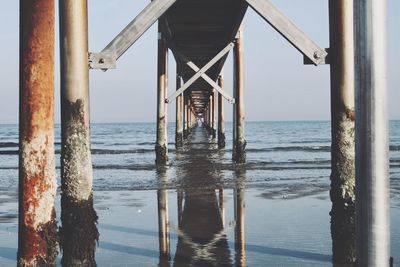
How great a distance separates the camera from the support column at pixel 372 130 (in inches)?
60.4

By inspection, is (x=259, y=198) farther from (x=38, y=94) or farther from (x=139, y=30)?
(x=38, y=94)

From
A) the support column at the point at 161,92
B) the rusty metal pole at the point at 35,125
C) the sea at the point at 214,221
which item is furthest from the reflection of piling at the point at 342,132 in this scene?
the support column at the point at 161,92

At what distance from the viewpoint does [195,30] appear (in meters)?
11.4

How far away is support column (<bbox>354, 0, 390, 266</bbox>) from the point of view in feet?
5.03

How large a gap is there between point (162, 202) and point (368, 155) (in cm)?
578

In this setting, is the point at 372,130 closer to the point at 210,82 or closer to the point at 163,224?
the point at 163,224

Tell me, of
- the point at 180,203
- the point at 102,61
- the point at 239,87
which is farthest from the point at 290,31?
the point at 239,87

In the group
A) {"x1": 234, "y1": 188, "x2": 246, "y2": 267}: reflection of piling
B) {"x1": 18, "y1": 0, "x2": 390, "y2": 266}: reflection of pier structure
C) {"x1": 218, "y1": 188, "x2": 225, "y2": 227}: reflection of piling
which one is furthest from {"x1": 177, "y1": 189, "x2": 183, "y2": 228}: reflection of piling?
{"x1": 18, "y1": 0, "x2": 390, "y2": 266}: reflection of pier structure

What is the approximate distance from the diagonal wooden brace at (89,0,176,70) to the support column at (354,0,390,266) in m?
3.04

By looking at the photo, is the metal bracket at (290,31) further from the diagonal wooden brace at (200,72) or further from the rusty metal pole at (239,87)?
the rusty metal pole at (239,87)

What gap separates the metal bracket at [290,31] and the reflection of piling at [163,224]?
212 centimetres

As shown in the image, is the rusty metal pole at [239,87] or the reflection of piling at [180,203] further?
the rusty metal pole at [239,87]

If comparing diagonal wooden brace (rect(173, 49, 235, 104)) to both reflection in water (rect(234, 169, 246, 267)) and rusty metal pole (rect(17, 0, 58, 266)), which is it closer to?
reflection in water (rect(234, 169, 246, 267))

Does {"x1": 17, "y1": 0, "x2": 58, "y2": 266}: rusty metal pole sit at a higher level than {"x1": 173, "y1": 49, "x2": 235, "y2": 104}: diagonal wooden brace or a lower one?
lower
